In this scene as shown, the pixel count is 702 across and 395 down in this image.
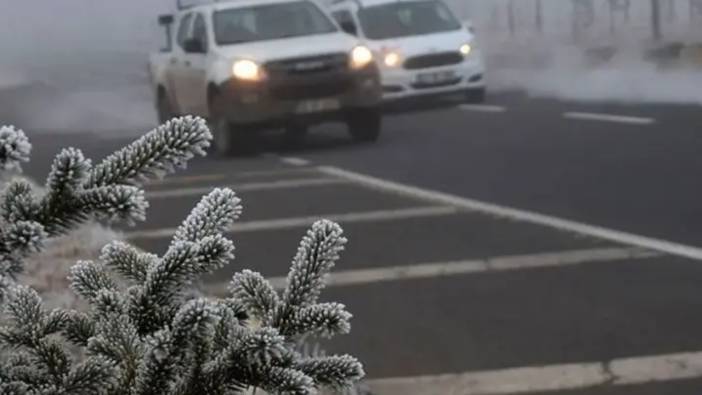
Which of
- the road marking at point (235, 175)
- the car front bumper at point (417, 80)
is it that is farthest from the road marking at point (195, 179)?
the car front bumper at point (417, 80)

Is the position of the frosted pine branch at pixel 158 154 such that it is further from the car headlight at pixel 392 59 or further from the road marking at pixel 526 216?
the car headlight at pixel 392 59

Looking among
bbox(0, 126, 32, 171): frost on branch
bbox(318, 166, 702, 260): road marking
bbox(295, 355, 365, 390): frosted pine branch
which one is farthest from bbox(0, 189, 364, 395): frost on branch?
bbox(318, 166, 702, 260): road marking

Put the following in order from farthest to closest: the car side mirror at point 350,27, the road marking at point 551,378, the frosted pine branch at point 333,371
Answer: the car side mirror at point 350,27, the road marking at point 551,378, the frosted pine branch at point 333,371

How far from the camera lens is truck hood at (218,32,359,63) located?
17891 millimetres

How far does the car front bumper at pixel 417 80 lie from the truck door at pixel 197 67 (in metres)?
4.03

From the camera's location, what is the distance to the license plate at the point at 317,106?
1788 centimetres

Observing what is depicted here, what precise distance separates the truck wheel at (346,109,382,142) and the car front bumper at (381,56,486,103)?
4137 millimetres

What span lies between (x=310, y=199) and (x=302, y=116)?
15.3ft

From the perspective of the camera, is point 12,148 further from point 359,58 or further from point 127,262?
point 359,58

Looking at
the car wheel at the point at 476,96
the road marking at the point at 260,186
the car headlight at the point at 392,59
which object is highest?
the road marking at the point at 260,186

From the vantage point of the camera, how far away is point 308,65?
58.7 feet

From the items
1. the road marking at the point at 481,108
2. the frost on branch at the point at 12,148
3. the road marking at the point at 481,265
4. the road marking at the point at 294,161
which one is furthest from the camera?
the road marking at the point at 481,108

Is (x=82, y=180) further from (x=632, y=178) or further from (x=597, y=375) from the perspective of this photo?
(x=632, y=178)

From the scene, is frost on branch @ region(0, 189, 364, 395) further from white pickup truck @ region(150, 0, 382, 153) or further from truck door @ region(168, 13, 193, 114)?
truck door @ region(168, 13, 193, 114)
